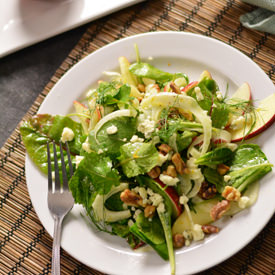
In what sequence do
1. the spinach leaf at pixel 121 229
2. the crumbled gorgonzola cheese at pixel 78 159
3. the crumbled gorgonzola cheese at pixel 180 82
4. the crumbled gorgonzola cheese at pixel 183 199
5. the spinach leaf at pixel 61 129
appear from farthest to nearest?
the spinach leaf at pixel 61 129 < the crumbled gorgonzola cheese at pixel 180 82 < the crumbled gorgonzola cheese at pixel 78 159 < the spinach leaf at pixel 121 229 < the crumbled gorgonzola cheese at pixel 183 199

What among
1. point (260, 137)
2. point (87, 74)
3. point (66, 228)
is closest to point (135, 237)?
point (66, 228)

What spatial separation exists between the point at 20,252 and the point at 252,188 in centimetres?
175

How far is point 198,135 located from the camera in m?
2.64

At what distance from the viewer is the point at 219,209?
7.95 ft

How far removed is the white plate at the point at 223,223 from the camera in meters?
2.40

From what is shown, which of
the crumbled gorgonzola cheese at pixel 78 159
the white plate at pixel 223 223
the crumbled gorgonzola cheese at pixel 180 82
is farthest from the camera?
the crumbled gorgonzola cheese at pixel 180 82

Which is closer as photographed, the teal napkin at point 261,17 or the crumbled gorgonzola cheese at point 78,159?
the crumbled gorgonzola cheese at point 78,159

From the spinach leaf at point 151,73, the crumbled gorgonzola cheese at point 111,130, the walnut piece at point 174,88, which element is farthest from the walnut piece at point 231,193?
the spinach leaf at point 151,73

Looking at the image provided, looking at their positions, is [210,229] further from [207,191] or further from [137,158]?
[137,158]

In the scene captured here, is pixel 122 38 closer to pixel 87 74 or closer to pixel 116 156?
pixel 87 74

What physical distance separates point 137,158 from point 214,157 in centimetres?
50

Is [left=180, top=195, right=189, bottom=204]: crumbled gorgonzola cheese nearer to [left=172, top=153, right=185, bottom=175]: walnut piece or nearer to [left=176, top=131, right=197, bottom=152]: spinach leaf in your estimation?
[left=172, top=153, right=185, bottom=175]: walnut piece

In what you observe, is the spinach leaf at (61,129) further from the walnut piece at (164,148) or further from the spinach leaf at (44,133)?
the walnut piece at (164,148)

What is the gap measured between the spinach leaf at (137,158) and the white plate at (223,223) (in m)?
0.52
